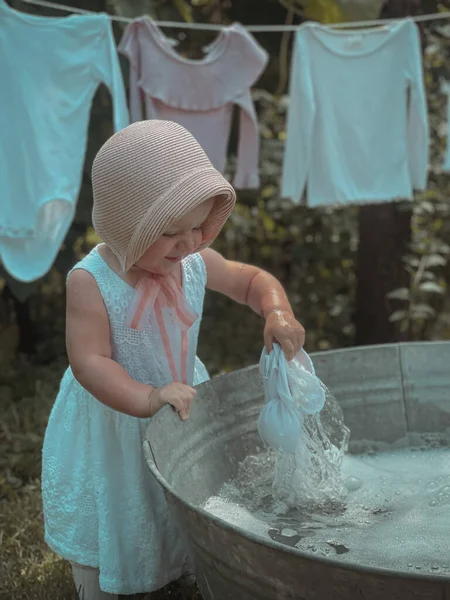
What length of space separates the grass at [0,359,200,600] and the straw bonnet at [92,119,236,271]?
81cm

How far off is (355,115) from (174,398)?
1.84 meters

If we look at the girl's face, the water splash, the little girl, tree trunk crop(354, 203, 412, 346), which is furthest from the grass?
tree trunk crop(354, 203, 412, 346)

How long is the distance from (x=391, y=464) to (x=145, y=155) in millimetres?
999

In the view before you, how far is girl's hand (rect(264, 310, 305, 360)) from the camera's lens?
146 centimetres

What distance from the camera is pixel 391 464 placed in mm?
1835

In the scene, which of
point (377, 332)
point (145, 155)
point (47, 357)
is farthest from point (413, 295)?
point (145, 155)

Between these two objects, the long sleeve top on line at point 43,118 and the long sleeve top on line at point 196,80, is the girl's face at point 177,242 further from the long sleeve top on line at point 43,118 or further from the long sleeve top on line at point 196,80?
the long sleeve top on line at point 196,80

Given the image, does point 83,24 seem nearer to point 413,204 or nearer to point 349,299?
point 413,204

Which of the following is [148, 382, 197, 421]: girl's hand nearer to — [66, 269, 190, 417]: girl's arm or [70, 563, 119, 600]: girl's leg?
[66, 269, 190, 417]: girl's arm

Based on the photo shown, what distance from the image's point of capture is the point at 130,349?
1460 millimetres

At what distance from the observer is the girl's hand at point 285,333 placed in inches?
57.4

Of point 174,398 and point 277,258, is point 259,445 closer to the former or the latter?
point 174,398

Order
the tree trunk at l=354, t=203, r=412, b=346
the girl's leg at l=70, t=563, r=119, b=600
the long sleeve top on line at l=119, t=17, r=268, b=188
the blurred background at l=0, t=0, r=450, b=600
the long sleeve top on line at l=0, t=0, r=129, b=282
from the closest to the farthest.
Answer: the girl's leg at l=70, t=563, r=119, b=600, the long sleeve top on line at l=0, t=0, r=129, b=282, the long sleeve top on line at l=119, t=17, r=268, b=188, the blurred background at l=0, t=0, r=450, b=600, the tree trunk at l=354, t=203, r=412, b=346

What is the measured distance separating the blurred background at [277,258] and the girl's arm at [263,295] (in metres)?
0.93
